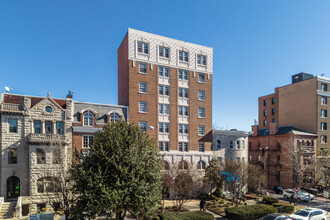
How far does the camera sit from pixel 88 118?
95.8ft

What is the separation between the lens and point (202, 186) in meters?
32.7

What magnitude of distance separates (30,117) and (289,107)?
55673mm

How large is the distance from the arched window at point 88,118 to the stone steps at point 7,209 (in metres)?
12.5

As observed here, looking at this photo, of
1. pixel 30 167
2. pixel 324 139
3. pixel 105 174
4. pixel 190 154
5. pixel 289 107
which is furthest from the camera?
pixel 289 107

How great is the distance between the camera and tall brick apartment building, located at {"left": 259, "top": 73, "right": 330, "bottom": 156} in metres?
44.8

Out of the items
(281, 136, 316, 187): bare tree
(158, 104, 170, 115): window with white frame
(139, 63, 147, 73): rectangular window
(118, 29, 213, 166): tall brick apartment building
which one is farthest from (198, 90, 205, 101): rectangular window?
(281, 136, 316, 187): bare tree

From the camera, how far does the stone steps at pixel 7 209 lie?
22.2 m

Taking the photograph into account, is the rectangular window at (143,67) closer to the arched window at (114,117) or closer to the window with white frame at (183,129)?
the arched window at (114,117)

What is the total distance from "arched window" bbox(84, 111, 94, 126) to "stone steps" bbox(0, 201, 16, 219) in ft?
41.1

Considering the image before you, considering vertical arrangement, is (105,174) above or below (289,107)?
below

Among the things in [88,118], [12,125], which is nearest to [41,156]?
[12,125]

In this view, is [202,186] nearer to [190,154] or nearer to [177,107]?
[190,154]

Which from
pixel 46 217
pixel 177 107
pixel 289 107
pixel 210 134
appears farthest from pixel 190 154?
pixel 289 107

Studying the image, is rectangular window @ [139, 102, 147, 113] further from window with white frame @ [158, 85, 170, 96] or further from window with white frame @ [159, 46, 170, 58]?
window with white frame @ [159, 46, 170, 58]
